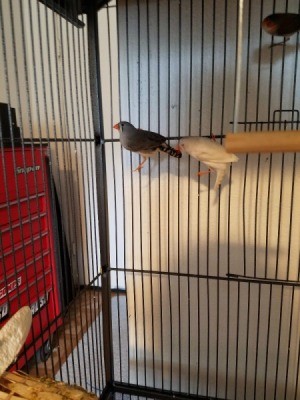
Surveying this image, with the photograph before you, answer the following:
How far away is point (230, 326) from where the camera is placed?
3.05ft

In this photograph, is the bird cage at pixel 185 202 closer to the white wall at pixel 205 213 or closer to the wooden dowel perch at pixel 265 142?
the white wall at pixel 205 213

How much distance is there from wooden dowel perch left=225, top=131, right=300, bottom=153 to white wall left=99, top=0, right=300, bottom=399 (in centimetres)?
35

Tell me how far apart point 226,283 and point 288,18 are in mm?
676

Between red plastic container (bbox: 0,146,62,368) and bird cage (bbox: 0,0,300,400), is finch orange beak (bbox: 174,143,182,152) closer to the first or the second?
bird cage (bbox: 0,0,300,400)

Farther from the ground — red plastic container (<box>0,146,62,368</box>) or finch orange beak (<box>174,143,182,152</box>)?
finch orange beak (<box>174,143,182,152</box>)

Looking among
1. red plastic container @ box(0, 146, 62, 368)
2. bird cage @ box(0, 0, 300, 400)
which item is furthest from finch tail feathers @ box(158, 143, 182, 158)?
red plastic container @ box(0, 146, 62, 368)

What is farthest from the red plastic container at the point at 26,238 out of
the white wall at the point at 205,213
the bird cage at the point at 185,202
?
the white wall at the point at 205,213

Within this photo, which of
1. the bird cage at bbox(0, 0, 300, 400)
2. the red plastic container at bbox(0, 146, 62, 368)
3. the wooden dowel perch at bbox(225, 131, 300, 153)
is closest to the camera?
the wooden dowel perch at bbox(225, 131, 300, 153)

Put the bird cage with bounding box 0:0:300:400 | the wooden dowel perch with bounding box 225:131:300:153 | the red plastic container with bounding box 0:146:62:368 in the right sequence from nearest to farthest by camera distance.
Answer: the wooden dowel perch with bounding box 225:131:300:153 → the red plastic container with bounding box 0:146:62:368 → the bird cage with bounding box 0:0:300:400

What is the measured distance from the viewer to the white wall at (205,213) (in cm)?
79

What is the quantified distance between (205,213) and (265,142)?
442 mm

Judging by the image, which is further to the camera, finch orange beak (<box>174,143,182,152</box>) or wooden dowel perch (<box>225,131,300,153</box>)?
finch orange beak (<box>174,143,182,152</box>)

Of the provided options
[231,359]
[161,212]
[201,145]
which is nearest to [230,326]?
[231,359]

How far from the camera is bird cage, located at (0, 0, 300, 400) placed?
30.1 inches
